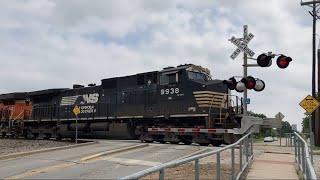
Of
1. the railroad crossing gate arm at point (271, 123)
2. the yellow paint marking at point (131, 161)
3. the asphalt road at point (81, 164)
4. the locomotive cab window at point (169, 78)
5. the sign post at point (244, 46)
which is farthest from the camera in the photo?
the locomotive cab window at point (169, 78)

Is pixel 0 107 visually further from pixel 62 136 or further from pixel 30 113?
pixel 62 136

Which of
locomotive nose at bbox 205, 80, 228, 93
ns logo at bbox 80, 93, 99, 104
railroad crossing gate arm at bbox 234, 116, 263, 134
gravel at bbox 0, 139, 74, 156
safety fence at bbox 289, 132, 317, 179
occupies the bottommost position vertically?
gravel at bbox 0, 139, 74, 156

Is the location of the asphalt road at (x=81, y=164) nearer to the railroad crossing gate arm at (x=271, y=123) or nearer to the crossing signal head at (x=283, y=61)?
the railroad crossing gate arm at (x=271, y=123)

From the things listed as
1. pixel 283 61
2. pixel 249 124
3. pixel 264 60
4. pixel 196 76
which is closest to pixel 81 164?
pixel 249 124

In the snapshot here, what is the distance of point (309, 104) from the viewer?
45.2ft

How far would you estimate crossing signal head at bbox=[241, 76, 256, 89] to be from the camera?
37.1 feet

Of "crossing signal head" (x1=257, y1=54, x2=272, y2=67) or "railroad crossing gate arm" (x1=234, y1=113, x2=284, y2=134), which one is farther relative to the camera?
"railroad crossing gate arm" (x1=234, y1=113, x2=284, y2=134)

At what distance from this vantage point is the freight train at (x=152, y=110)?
61.7ft

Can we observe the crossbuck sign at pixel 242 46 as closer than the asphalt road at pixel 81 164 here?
No

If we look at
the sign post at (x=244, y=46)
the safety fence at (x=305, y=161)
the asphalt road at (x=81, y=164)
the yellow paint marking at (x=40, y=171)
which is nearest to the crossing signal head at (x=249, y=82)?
the sign post at (x=244, y=46)

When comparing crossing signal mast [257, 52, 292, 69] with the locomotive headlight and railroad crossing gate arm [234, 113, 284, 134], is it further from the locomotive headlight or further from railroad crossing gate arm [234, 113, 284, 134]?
railroad crossing gate arm [234, 113, 284, 134]

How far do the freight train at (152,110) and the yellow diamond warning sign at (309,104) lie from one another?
1943 mm

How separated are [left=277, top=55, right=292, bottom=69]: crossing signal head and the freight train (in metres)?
3.43

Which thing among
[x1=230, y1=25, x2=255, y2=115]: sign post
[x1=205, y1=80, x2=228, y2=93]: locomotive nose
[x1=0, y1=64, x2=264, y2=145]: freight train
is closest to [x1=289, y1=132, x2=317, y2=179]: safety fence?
[x1=230, y1=25, x2=255, y2=115]: sign post
